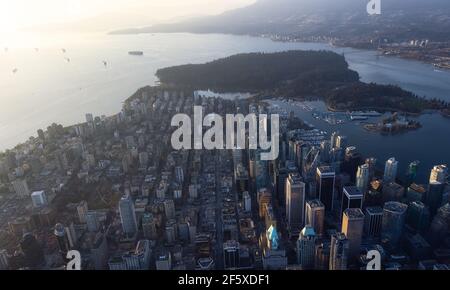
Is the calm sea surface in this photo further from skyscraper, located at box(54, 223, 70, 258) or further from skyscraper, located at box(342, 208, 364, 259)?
skyscraper, located at box(54, 223, 70, 258)

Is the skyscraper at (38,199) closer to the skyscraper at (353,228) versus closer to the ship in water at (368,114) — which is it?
the skyscraper at (353,228)

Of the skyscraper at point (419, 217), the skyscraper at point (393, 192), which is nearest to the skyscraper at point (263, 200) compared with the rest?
the skyscraper at point (393, 192)

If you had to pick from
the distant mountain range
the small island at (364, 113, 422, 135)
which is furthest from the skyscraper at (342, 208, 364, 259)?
the distant mountain range

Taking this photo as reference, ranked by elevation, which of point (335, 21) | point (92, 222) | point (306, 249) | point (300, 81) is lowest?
point (92, 222)

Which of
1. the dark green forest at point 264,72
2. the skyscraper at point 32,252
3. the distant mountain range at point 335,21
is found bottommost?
the skyscraper at point 32,252

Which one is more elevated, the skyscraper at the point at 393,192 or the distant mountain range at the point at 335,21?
the distant mountain range at the point at 335,21

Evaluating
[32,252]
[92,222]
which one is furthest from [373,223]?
[32,252]

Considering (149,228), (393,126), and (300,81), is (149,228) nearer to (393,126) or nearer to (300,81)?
(393,126)
